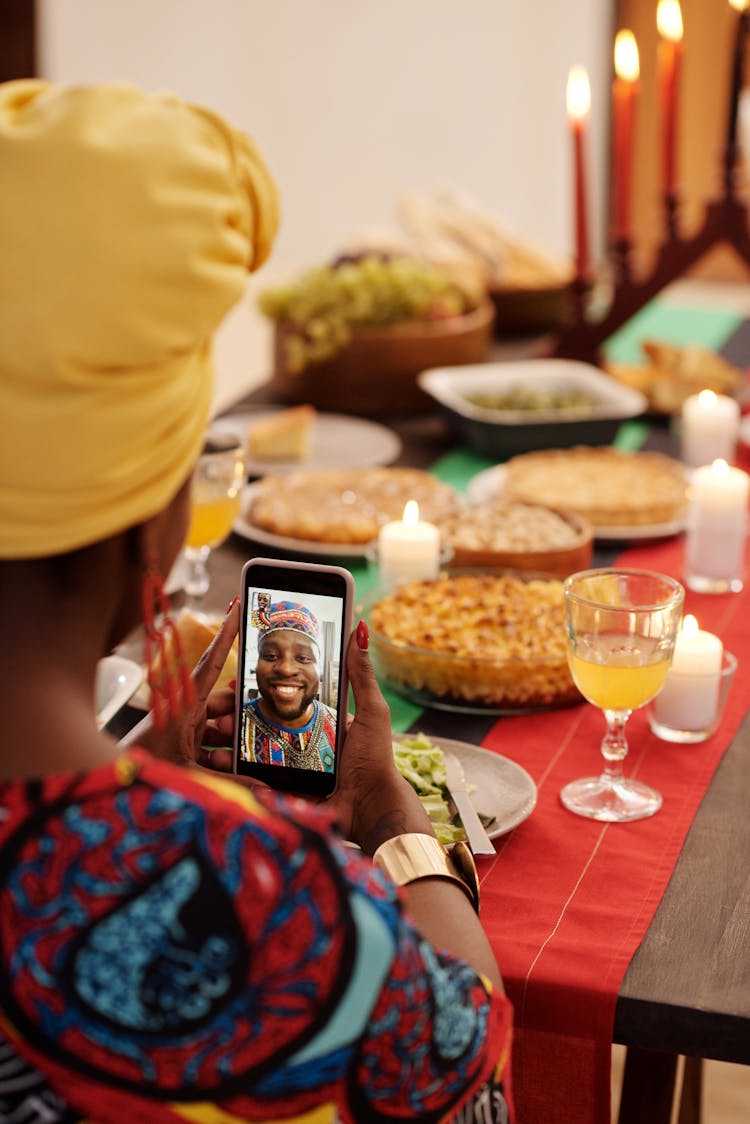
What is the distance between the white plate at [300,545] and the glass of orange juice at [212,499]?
155mm

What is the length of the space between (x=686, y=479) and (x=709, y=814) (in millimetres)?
960

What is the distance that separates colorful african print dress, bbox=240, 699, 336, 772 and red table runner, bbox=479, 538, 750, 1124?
0.58 feet

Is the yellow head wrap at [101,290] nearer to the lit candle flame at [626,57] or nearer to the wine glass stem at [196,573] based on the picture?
the wine glass stem at [196,573]

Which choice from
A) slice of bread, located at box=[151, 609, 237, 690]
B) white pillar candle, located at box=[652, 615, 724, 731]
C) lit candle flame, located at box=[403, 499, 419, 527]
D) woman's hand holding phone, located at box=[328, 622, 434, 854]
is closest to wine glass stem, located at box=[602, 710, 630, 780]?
white pillar candle, located at box=[652, 615, 724, 731]

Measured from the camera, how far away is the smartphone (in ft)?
3.82

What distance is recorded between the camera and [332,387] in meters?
2.72

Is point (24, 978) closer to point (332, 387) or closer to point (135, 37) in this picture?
point (332, 387)

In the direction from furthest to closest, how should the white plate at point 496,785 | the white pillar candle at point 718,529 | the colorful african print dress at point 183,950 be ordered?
the white pillar candle at point 718,529
the white plate at point 496,785
the colorful african print dress at point 183,950

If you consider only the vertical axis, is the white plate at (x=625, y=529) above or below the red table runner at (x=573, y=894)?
below

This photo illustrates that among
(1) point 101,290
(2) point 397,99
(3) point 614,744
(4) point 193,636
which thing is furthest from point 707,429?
(2) point 397,99

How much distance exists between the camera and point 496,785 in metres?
1.32

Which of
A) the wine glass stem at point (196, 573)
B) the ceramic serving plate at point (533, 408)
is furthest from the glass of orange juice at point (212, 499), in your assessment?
the ceramic serving plate at point (533, 408)

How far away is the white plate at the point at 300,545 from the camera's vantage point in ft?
6.39

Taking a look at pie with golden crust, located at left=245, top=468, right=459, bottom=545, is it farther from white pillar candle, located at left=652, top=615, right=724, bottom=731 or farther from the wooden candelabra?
the wooden candelabra
